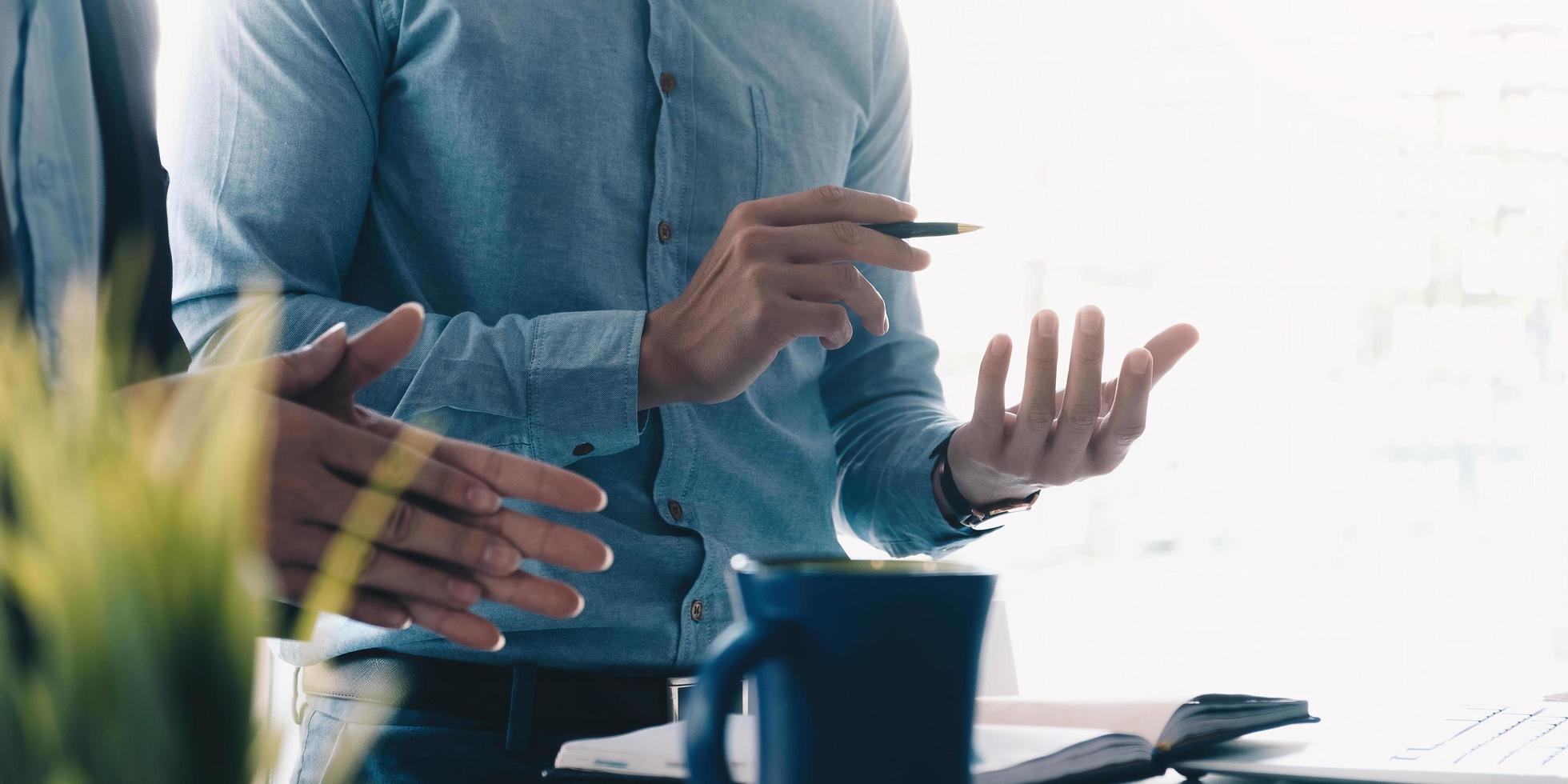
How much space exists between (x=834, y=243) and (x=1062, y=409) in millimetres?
207

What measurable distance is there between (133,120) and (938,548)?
75cm

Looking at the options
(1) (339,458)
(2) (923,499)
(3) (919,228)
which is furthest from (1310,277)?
(1) (339,458)

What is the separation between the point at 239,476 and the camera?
Answer: 0.23 metres

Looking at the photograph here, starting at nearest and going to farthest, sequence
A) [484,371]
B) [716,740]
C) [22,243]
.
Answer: [716,740] < [22,243] < [484,371]

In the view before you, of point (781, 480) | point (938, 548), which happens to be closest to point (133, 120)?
point (781, 480)

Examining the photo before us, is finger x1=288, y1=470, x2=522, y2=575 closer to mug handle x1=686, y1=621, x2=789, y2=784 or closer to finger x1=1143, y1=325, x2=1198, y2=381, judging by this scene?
mug handle x1=686, y1=621, x2=789, y2=784

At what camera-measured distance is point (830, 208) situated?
2.72ft

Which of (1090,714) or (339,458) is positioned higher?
(339,458)

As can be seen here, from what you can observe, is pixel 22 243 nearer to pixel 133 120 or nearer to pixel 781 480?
pixel 133 120

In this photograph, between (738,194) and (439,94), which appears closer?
(439,94)

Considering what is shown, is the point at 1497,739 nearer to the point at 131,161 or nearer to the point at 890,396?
the point at 890,396

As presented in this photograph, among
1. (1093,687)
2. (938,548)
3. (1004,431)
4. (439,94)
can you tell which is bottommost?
(1093,687)

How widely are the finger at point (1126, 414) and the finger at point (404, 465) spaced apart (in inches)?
19.2

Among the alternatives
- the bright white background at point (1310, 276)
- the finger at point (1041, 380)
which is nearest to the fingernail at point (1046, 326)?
the finger at point (1041, 380)
